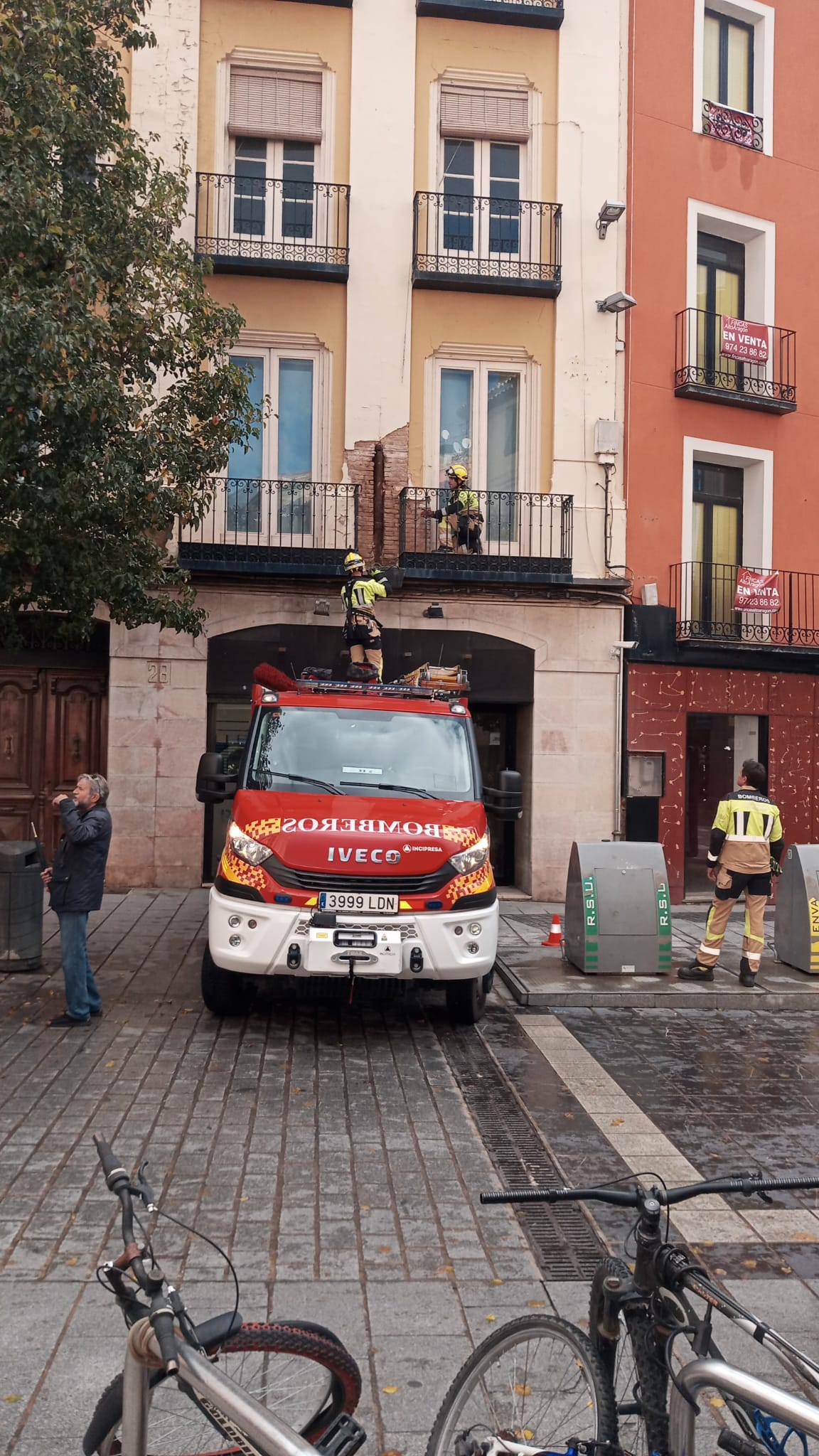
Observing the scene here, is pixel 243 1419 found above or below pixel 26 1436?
above

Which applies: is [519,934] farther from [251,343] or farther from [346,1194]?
[251,343]

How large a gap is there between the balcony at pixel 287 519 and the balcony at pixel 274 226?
108 inches

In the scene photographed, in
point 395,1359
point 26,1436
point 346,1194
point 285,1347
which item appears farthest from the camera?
point 346,1194

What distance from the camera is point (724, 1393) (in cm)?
230

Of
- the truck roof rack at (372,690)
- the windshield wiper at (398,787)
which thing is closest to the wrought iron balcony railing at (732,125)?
the truck roof rack at (372,690)

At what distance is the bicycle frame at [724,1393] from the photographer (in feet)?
6.88

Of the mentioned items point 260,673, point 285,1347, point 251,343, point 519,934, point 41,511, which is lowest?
point 519,934

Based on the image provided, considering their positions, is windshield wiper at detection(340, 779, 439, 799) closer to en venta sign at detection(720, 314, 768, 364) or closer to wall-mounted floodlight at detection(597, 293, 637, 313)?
wall-mounted floodlight at detection(597, 293, 637, 313)

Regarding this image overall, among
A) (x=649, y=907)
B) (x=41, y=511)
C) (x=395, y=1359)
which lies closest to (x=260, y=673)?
(x=41, y=511)

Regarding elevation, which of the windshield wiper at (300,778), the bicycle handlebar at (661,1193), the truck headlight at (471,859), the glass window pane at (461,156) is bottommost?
the bicycle handlebar at (661,1193)

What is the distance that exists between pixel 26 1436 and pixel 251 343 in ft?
46.0

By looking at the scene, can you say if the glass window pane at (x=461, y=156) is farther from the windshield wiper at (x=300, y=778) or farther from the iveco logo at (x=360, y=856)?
the iveco logo at (x=360, y=856)

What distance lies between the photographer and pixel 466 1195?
17.6 ft

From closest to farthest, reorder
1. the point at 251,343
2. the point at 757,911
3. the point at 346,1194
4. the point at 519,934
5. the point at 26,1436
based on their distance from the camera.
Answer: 1. the point at 26,1436
2. the point at 346,1194
3. the point at 757,911
4. the point at 519,934
5. the point at 251,343
